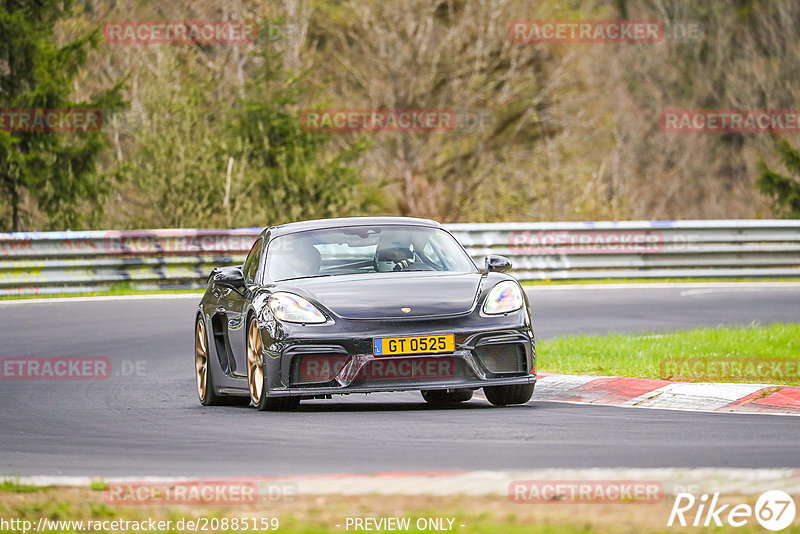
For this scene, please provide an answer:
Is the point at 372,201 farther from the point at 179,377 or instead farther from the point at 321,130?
the point at 179,377

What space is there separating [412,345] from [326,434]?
1200 millimetres

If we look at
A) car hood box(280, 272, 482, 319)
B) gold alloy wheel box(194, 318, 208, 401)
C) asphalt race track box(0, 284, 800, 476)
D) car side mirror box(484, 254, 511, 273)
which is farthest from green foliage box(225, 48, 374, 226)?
car hood box(280, 272, 482, 319)

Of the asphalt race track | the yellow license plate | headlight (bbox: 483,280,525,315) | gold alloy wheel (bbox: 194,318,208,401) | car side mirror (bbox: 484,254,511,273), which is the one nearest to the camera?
the asphalt race track

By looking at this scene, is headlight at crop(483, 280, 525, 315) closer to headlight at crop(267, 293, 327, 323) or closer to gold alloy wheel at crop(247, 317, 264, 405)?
headlight at crop(267, 293, 327, 323)

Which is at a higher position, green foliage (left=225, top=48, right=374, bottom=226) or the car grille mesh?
green foliage (left=225, top=48, right=374, bottom=226)

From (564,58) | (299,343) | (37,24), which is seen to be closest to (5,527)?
(299,343)

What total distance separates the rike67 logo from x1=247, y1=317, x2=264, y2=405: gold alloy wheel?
15.6ft

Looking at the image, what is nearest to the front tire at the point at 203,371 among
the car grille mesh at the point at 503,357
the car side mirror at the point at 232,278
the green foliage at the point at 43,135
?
the car side mirror at the point at 232,278

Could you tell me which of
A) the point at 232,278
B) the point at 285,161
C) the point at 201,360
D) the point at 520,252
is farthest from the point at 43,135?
the point at 232,278

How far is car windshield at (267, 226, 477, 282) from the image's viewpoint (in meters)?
11.1

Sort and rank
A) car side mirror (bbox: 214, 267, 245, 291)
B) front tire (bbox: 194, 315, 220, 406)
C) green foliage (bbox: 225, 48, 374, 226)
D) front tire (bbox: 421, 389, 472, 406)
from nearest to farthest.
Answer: car side mirror (bbox: 214, 267, 245, 291) → front tire (bbox: 421, 389, 472, 406) → front tire (bbox: 194, 315, 220, 406) → green foliage (bbox: 225, 48, 374, 226)

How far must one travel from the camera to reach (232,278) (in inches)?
437

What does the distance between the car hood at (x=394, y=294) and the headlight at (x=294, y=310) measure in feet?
0.27

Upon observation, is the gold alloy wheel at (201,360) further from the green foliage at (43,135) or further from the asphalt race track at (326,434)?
the green foliage at (43,135)
